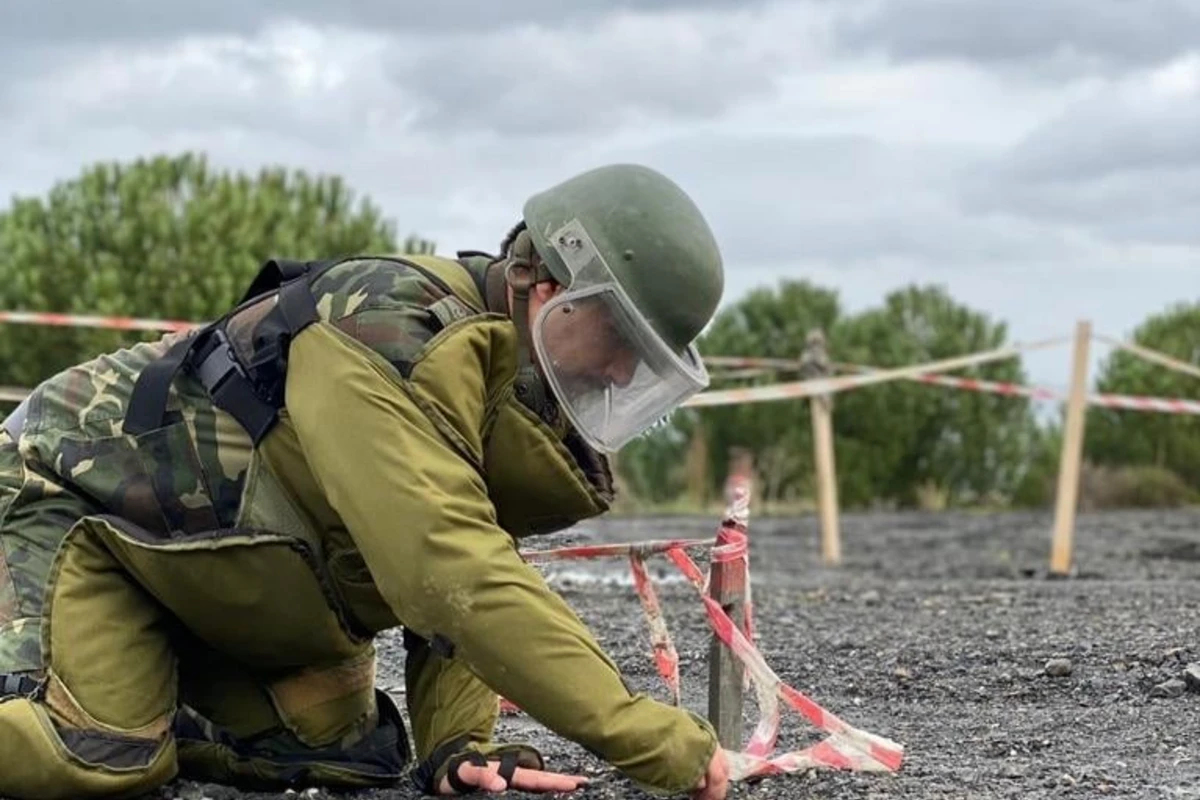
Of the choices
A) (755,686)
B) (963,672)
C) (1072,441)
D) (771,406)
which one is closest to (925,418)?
(771,406)

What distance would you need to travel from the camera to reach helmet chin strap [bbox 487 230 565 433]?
12.2 feet

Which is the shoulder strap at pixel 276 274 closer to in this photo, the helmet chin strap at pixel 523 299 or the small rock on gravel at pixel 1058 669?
the helmet chin strap at pixel 523 299

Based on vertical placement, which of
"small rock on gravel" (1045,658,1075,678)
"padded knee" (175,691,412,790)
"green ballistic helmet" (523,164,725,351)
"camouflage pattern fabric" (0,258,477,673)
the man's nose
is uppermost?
"green ballistic helmet" (523,164,725,351)

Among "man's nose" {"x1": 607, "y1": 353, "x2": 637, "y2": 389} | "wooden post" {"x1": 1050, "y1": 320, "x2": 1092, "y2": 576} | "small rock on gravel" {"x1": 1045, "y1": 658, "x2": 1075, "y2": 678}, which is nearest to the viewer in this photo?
"man's nose" {"x1": 607, "y1": 353, "x2": 637, "y2": 389}

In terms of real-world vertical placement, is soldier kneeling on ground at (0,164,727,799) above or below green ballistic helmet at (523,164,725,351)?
below

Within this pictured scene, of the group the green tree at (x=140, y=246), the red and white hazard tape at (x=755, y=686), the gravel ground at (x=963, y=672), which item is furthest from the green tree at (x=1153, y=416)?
the red and white hazard tape at (x=755, y=686)

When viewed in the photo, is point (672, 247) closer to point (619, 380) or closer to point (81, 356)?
point (619, 380)

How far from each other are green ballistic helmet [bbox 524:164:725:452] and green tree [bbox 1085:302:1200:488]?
59.2 feet

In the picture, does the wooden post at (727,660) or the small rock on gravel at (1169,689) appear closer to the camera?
the wooden post at (727,660)

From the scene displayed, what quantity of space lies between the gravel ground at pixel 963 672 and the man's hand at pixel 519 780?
6 centimetres

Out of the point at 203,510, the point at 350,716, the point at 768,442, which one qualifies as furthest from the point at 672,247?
the point at 768,442

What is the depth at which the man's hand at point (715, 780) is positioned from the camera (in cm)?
351

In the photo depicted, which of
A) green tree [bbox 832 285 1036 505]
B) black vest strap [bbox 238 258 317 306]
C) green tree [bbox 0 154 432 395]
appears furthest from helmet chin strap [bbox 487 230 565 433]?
green tree [bbox 832 285 1036 505]

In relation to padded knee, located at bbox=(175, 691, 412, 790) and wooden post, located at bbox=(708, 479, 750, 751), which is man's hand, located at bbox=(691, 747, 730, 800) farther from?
padded knee, located at bbox=(175, 691, 412, 790)
